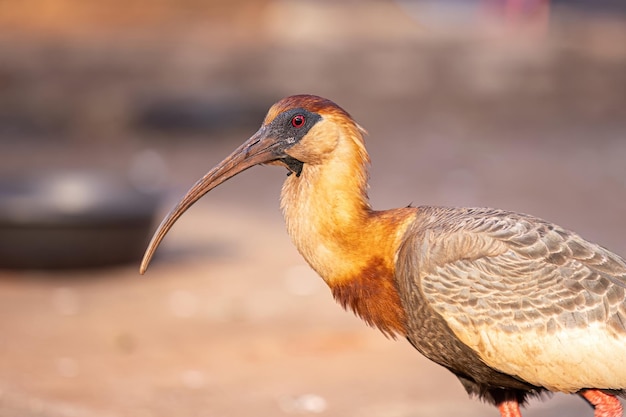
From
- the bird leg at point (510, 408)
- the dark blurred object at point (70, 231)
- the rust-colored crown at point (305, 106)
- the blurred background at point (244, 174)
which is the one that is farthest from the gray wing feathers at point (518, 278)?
the dark blurred object at point (70, 231)

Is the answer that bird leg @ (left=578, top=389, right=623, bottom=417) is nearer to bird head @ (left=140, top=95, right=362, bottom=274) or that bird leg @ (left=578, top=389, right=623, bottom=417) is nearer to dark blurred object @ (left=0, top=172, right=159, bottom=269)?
bird head @ (left=140, top=95, right=362, bottom=274)

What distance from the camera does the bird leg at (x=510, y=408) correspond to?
5.90m

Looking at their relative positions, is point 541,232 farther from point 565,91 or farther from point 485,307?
point 565,91

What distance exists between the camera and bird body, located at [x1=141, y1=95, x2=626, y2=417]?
5.42 metres

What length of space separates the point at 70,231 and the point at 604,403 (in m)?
6.15

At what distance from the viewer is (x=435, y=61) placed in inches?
850

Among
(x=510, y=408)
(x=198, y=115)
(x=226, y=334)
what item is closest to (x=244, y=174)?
(x=198, y=115)

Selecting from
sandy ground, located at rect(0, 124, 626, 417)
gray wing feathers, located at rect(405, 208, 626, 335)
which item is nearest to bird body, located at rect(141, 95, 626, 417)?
gray wing feathers, located at rect(405, 208, 626, 335)

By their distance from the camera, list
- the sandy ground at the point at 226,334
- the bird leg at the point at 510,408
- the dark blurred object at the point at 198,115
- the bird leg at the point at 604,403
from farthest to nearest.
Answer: the dark blurred object at the point at 198,115
the sandy ground at the point at 226,334
the bird leg at the point at 510,408
the bird leg at the point at 604,403

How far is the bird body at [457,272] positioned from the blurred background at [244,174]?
1745 mm

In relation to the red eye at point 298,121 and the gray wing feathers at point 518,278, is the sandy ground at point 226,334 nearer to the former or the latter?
the gray wing feathers at point 518,278

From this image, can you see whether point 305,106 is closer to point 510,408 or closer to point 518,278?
point 518,278

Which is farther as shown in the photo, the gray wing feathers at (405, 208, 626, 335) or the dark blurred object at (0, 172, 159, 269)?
the dark blurred object at (0, 172, 159, 269)

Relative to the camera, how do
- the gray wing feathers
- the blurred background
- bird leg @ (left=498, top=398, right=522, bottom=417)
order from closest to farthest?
Result: the gray wing feathers < bird leg @ (left=498, top=398, right=522, bottom=417) < the blurred background
